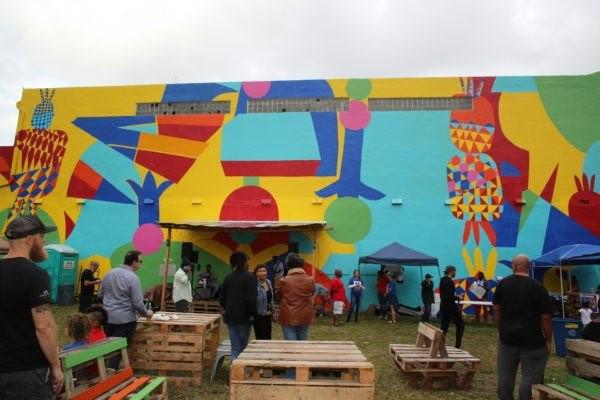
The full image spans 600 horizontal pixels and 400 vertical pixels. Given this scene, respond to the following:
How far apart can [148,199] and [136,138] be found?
237cm

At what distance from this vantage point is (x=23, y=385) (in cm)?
282

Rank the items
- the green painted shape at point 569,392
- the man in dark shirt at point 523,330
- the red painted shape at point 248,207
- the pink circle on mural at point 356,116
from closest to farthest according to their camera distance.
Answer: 1. the green painted shape at point 569,392
2. the man in dark shirt at point 523,330
3. the red painted shape at point 248,207
4. the pink circle on mural at point 356,116

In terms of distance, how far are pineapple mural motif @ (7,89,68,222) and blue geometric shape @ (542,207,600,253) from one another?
1728 cm

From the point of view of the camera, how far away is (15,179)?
17906mm

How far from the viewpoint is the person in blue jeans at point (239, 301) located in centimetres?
594

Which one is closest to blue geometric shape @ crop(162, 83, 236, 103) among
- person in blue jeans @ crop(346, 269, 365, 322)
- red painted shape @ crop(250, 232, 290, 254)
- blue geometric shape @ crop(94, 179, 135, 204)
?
blue geometric shape @ crop(94, 179, 135, 204)

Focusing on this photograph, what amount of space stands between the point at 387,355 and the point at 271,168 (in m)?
9.09

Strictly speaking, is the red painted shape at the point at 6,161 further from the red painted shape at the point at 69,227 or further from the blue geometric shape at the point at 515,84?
the blue geometric shape at the point at 515,84

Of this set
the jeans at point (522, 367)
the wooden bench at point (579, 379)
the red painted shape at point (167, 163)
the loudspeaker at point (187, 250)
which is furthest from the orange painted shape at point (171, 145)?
the wooden bench at point (579, 379)

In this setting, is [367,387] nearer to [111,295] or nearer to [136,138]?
[111,295]

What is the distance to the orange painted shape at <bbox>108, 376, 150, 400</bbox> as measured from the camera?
13.8ft

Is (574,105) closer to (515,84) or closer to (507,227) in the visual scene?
(515,84)

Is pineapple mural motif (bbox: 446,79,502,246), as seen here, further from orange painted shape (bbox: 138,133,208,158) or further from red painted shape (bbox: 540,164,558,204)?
orange painted shape (bbox: 138,133,208,158)

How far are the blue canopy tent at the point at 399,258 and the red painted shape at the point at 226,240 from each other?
444 cm
